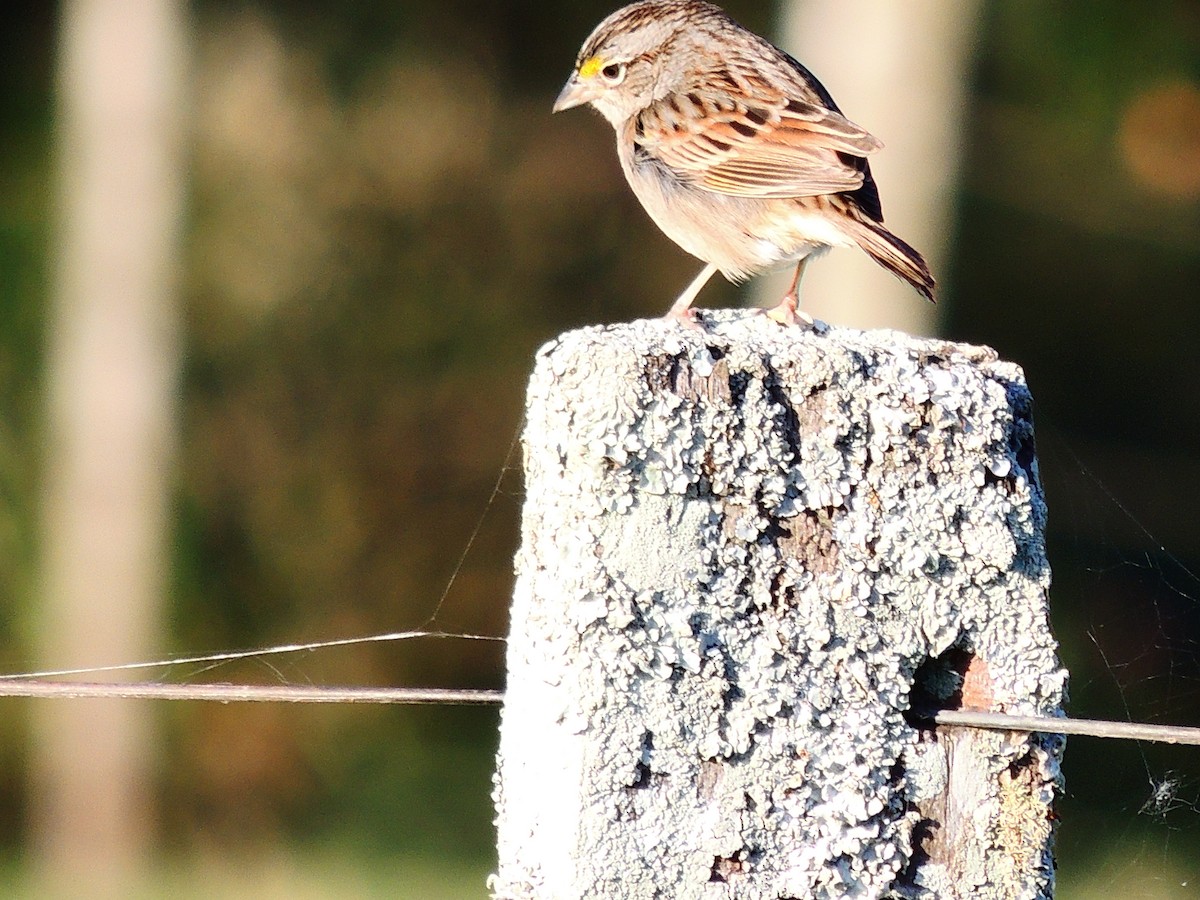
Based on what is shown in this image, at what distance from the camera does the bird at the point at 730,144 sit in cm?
383

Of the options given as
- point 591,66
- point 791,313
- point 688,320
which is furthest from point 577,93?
point 688,320

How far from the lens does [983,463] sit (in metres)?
1.96

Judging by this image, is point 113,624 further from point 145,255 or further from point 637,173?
point 637,173

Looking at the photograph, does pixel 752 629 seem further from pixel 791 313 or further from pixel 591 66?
pixel 591 66

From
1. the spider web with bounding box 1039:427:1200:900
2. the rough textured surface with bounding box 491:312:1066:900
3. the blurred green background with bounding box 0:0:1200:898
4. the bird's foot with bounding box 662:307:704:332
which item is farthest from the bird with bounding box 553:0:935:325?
the blurred green background with bounding box 0:0:1200:898

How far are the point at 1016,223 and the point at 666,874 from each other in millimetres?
12623

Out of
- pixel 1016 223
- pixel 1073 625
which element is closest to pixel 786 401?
pixel 1073 625

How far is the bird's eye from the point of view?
462 cm

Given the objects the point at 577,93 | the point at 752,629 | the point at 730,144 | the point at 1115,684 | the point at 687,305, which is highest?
the point at 577,93

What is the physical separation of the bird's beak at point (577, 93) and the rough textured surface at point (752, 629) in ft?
9.41

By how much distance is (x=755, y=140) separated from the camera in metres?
4.09

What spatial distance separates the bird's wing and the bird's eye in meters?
0.27

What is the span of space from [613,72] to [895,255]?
1.46 metres

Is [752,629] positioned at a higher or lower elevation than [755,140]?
lower
